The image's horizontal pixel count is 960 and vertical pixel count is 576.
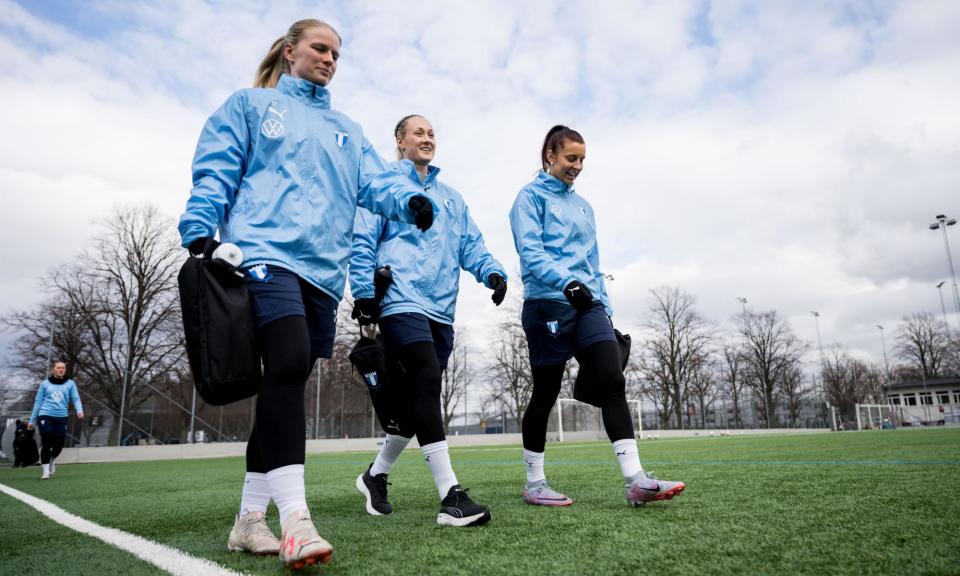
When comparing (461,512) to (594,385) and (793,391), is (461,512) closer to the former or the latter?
(594,385)

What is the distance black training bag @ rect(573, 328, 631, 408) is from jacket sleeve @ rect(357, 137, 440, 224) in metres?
1.59

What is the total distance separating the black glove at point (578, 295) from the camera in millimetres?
3473

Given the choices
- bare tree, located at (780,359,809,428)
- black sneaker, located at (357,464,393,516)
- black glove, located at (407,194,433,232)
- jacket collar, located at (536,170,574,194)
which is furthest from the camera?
bare tree, located at (780,359,809,428)

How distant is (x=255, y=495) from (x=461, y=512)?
0.93 metres

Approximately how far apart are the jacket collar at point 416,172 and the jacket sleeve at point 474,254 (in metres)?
0.30

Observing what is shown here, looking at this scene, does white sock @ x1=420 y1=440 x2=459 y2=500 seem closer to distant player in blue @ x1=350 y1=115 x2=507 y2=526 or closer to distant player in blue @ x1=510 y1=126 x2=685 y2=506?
distant player in blue @ x1=350 y1=115 x2=507 y2=526

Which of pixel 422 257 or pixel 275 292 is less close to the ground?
pixel 422 257

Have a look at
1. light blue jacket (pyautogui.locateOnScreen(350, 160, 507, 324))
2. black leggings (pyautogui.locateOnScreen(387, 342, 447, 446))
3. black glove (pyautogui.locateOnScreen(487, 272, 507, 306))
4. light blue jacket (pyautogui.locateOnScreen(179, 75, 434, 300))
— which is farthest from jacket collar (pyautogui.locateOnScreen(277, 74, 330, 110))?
black glove (pyautogui.locateOnScreen(487, 272, 507, 306))

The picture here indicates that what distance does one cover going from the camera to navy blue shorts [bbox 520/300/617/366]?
3645mm

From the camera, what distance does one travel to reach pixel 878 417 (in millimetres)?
46594

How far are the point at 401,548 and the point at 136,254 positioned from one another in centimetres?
3585

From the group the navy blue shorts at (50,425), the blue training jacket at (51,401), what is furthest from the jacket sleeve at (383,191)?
the navy blue shorts at (50,425)

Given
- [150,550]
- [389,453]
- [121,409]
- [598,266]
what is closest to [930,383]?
[121,409]

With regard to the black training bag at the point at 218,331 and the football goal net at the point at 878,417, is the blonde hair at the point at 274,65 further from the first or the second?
the football goal net at the point at 878,417
